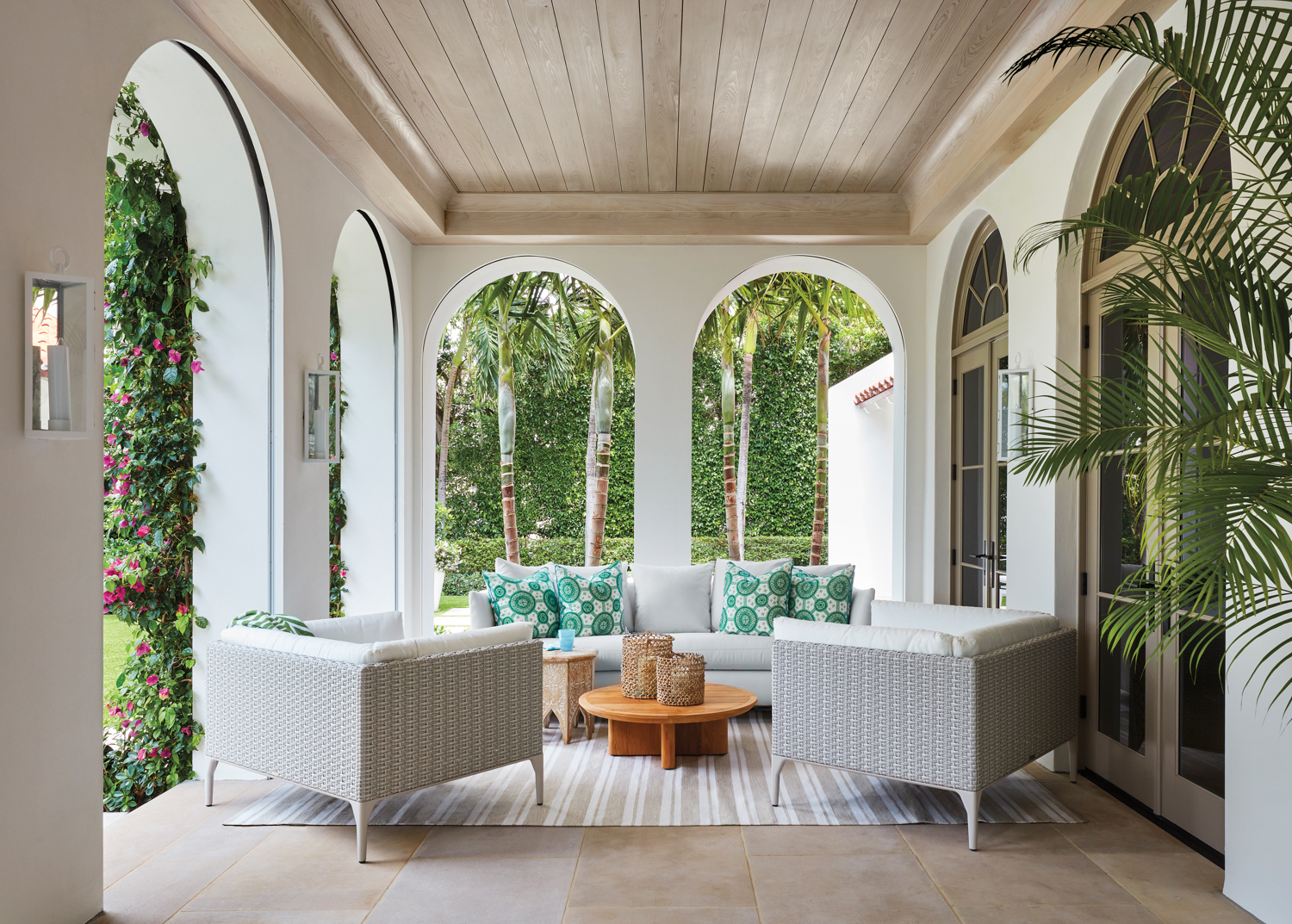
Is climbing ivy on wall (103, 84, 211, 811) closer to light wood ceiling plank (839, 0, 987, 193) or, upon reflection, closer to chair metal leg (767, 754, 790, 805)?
chair metal leg (767, 754, 790, 805)

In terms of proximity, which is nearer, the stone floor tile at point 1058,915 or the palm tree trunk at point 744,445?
the stone floor tile at point 1058,915

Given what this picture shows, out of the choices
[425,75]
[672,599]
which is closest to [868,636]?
[672,599]

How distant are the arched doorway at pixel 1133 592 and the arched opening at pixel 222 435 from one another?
3.25 m

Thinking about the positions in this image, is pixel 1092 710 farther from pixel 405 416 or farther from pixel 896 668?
pixel 405 416

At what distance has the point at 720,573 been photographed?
5.50 m

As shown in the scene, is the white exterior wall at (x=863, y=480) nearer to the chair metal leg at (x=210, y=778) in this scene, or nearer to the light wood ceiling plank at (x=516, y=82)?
the light wood ceiling plank at (x=516, y=82)

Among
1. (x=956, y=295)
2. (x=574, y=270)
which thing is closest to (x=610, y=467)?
(x=574, y=270)

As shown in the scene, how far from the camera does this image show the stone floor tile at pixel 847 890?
104 inches

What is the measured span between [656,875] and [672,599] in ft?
8.37

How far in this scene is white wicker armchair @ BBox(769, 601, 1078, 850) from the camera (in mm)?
3164

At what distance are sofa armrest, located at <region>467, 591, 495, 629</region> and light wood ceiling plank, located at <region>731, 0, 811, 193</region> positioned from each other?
2818 mm

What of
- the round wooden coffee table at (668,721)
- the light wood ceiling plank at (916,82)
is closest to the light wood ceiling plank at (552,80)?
the light wood ceiling plank at (916,82)

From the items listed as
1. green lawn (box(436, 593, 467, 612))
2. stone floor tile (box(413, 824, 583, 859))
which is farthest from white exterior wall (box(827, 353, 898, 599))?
stone floor tile (box(413, 824, 583, 859))

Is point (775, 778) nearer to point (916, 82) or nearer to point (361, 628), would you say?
point (361, 628)
